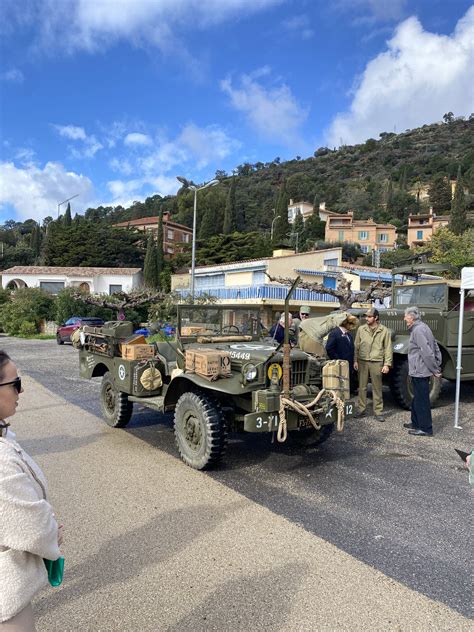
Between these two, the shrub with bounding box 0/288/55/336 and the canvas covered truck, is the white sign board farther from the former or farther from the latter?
the shrub with bounding box 0/288/55/336

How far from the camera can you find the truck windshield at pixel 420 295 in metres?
8.43

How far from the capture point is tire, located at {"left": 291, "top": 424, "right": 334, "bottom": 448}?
5.27 metres

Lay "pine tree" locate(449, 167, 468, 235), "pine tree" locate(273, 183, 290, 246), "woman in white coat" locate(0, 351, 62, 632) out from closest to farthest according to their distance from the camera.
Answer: "woman in white coat" locate(0, 351, 62, 632) → "pine tree" locate(449, 167, 468, 235) → "pine tree" locate(273, 183, 290, 246)

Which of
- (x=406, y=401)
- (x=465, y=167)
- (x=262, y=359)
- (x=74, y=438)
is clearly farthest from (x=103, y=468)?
(x=465, y=167)

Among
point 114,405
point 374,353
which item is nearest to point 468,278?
point 374,353

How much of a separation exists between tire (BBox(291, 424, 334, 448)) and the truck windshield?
4319mm

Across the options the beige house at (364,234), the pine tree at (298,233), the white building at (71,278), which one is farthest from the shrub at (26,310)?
the beige house at (364,234)

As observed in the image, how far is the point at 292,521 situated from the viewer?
3547mm

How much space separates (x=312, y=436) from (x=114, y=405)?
2.73 meters

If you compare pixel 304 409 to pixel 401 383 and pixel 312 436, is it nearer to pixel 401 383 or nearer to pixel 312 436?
pixel 312 436

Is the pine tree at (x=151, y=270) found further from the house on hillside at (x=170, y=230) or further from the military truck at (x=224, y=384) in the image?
the military truck at (x=224, y=384)

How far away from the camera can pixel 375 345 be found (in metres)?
6.82

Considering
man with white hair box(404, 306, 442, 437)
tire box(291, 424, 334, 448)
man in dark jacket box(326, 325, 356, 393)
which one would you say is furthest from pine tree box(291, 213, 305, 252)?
tire box(291, 424, 334, 448)

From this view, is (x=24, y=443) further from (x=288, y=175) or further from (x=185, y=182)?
(x=288, y=175)
